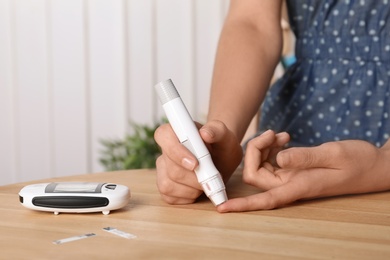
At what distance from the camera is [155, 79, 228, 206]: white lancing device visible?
851mm

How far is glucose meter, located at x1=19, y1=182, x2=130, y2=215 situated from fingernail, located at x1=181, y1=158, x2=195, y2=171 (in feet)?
0.24

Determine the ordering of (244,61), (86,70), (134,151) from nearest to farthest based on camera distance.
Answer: (244,61)
(134,151)
(86,70)

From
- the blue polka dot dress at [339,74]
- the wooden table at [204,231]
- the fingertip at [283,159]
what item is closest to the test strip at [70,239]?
the wooden table at [204,231]

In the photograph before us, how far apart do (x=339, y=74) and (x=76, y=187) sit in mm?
611

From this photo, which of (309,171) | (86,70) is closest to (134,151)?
(86,70)

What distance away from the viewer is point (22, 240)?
0.72m

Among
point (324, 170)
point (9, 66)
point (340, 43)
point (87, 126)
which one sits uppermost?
point (340, 43)

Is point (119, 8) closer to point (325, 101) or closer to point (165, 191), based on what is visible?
point (325, 101)

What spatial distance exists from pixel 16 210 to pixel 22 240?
151 mm

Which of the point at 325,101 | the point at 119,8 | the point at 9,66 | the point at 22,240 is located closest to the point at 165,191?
the point at 22,240

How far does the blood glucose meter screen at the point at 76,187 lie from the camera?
2.76 feet

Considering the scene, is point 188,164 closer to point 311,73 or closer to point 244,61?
point 244,61

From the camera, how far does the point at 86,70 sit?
3.02 m

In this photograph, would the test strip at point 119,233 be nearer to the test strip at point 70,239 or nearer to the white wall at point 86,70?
the test strip at point 70,239
